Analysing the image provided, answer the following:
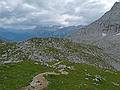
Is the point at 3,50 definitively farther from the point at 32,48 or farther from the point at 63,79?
the point at 63,79

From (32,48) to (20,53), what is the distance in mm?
13172

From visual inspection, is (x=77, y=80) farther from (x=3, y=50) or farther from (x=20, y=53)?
(x=3, y=50)

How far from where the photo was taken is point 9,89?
49.6 meters

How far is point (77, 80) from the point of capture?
58.2 meters

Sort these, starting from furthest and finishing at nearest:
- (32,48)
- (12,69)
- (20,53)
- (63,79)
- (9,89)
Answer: (32,48) → (20,53) → (12,69) → (63,79) → (9,89)

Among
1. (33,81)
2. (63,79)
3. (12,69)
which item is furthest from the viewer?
(12,69)

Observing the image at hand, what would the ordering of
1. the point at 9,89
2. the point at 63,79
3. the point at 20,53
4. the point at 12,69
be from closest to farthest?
1. the point at 9,89
2. the point at 63,79
3. the point at 12,69
4. the point at 20,53

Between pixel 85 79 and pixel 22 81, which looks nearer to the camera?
pixel 22 81

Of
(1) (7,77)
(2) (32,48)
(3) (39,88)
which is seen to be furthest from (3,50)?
(3) (39,88)

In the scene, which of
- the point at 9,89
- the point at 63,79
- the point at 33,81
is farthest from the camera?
the point at 63,79

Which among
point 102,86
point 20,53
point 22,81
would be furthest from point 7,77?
point 20,53

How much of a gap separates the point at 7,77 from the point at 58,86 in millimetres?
11489

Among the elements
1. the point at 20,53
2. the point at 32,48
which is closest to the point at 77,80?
the point at 20,53

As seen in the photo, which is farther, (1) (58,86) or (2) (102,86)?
(2) (102,86)
